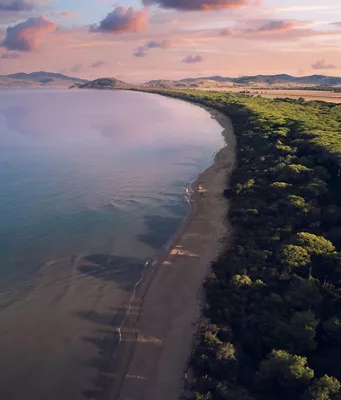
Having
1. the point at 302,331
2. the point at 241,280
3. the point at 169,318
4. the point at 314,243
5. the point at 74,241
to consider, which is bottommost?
the point at 169,318

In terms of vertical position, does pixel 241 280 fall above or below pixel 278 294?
above

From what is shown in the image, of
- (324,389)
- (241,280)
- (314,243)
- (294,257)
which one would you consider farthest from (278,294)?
(324,389)

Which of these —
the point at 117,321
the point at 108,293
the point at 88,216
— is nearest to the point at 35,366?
the point at 117,321

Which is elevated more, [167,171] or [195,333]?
[167,171]

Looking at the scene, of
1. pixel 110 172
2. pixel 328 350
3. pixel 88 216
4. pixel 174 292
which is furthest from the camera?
pixel 110 172

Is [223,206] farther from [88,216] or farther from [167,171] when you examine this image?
[167,171]

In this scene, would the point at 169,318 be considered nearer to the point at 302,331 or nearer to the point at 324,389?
the point at 302,331
